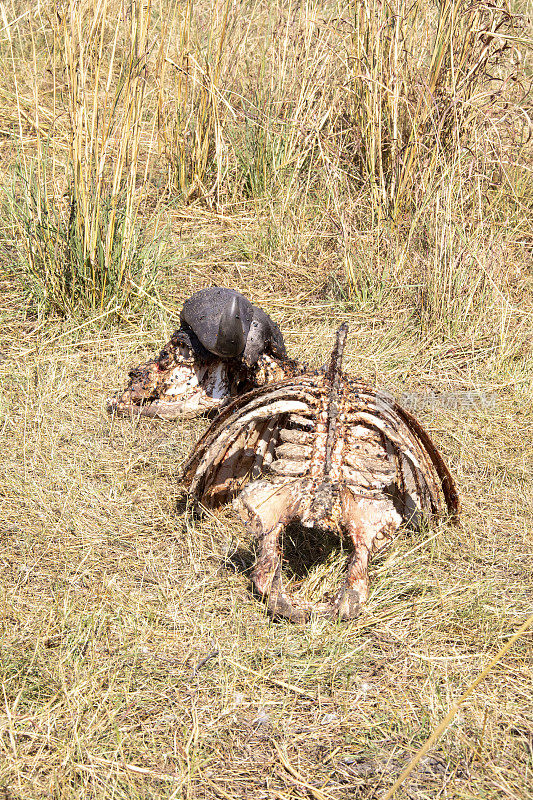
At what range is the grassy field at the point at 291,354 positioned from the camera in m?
2.09

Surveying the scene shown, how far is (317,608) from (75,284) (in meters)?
2.23

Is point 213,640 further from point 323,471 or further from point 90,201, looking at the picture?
point 90,201

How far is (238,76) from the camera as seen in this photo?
A: 5152 mm

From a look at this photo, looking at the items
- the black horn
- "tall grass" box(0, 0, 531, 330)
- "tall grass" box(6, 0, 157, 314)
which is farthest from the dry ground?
"tall grass" box(0, 0, 531, 330)

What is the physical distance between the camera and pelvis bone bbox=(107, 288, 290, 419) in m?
3.32

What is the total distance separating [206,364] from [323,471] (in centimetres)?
114

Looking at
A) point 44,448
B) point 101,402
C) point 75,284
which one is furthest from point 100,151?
point 44,448

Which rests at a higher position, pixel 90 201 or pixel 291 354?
pixel 90 201

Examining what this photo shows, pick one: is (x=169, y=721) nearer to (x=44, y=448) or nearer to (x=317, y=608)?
(x=317, y=608)

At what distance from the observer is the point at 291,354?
3.88 m

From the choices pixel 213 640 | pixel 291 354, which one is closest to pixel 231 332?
pixel 291 354

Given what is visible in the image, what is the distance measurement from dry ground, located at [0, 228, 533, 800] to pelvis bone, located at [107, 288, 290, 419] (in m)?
0.16

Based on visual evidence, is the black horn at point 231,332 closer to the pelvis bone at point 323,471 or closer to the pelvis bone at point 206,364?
the pelvis bone at point 206,364

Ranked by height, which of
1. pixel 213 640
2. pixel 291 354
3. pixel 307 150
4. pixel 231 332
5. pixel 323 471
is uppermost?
pixel 307 150
